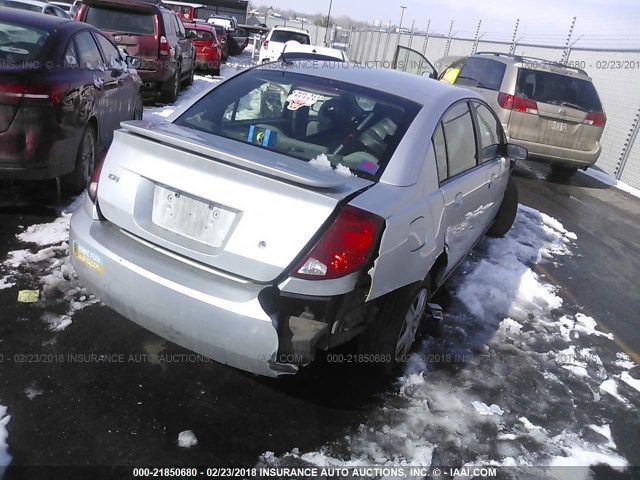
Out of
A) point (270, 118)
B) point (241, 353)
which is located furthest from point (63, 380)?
point (270, 118)

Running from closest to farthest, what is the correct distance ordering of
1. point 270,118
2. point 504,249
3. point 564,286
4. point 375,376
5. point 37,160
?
point 375,376 → point 270,118 → point 37,160 → point 564,286 → point 504,249

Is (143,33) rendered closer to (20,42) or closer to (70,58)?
→ (70,58)

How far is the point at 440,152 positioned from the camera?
11.5 ft

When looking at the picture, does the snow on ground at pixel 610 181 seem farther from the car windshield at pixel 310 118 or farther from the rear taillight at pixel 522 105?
the car windshield at pixel 310 118

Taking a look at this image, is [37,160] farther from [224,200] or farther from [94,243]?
[224,200]

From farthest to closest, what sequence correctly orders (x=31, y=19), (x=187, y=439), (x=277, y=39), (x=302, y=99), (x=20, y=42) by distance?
(x=277, y=39), (x=31, y=19), (x=20, y=42), (x=302, y=99), (x=187, y=439)

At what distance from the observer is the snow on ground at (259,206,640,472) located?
114 inches

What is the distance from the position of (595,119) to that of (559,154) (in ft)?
2.84

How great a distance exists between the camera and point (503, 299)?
4.83 meters

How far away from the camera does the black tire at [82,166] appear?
5.30 metres

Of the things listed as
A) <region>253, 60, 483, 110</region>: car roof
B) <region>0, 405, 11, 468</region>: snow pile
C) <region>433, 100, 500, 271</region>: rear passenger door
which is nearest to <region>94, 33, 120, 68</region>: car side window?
<region>253, 60, 483, 110</region>: car roof

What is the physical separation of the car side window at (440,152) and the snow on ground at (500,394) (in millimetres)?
1167

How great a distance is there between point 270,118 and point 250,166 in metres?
1.04

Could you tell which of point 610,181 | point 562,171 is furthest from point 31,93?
point 610,181
